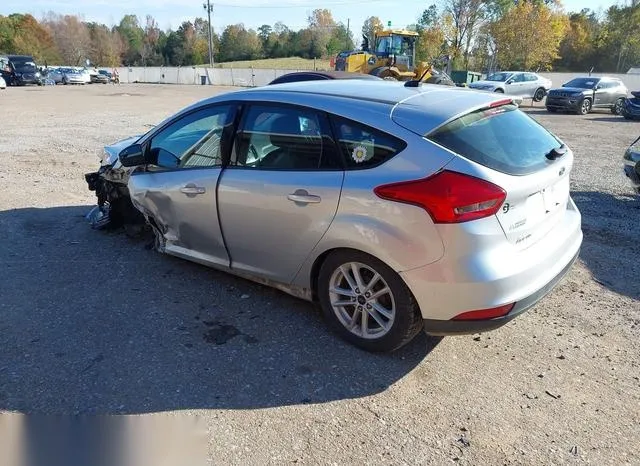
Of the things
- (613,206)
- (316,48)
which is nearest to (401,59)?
(613,206)

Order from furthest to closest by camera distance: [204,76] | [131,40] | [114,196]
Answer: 1. [131,40]
2. [204,76]
3. [114,196]

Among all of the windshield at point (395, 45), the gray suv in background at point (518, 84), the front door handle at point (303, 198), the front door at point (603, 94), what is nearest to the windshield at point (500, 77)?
the gray suv in background at point (518, 84)

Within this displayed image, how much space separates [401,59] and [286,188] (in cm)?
2528

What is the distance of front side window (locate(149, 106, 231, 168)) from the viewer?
3.92 meters

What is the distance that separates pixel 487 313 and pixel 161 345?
2.11 meters

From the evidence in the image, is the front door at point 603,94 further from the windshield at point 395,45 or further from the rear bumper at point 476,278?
the rear bumper at point 476,278

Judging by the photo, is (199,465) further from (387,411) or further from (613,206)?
(613,206)

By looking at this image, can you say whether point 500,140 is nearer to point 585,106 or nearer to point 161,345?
point 161,345

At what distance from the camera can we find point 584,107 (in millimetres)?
21766

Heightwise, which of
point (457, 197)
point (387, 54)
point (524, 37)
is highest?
point (524, 37)

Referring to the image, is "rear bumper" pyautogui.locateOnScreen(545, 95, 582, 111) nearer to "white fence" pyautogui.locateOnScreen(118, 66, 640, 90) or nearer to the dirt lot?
the dirt lot

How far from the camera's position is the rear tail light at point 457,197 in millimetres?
2764

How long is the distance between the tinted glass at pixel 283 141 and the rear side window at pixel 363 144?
94 millimetres

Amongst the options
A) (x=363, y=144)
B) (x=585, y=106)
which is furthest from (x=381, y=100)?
(x=585, y=106)
